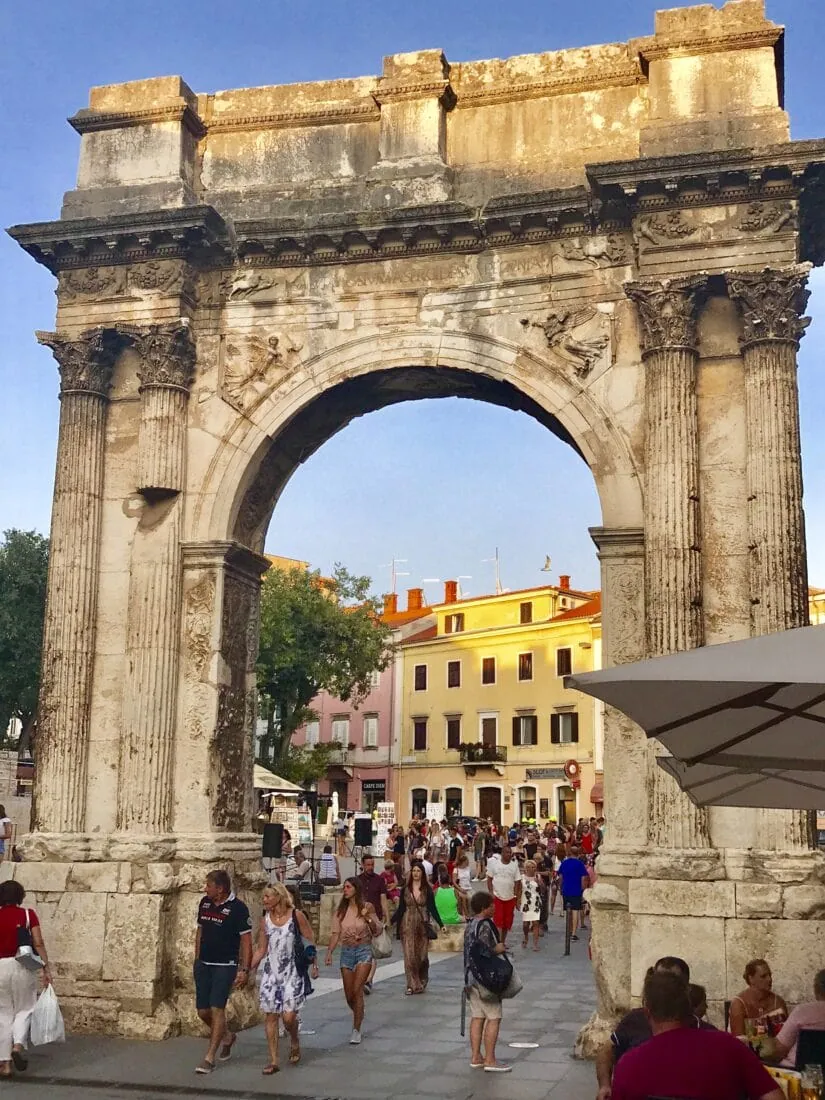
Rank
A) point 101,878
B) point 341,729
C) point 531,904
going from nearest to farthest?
point 101,878
point 531,904
point 341,729

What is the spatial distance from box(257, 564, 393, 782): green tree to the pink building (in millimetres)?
12811

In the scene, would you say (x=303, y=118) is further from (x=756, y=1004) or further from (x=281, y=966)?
(x=756, y=1004)

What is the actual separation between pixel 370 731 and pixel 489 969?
4765cm

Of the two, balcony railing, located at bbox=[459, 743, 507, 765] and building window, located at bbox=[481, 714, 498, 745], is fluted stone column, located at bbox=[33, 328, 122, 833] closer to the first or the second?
balcony railing, located at bbox=[459, 743, 507, 765]

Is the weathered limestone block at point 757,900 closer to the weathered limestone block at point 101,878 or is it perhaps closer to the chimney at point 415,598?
the weathered limestone block at point 101,878

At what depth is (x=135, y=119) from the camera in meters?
13.4

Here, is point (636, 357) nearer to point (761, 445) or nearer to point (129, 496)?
point (761, 445)

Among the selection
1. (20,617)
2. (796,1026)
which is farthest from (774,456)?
(20,617)

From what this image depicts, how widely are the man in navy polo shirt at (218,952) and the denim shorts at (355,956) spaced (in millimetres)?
1120

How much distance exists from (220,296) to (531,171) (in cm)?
335

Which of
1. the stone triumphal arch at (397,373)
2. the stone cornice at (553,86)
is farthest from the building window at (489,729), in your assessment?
the stone cornice at (553,86)

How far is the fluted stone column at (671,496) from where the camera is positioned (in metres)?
10.6

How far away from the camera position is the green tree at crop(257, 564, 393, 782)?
4012 cm

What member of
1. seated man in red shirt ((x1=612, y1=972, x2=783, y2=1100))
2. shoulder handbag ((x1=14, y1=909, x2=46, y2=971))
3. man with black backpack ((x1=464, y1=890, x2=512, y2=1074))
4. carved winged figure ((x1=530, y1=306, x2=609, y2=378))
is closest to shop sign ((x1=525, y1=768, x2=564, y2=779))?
carved winged figure ((x1=530, y1=306, x2=609, y2=378))
